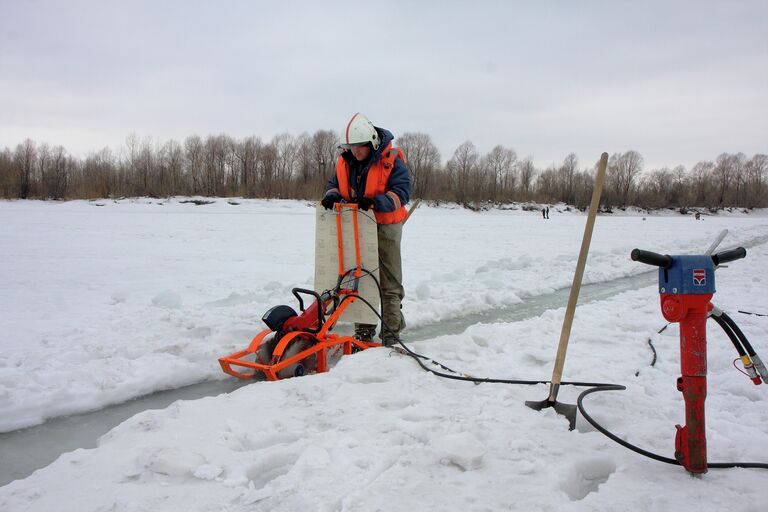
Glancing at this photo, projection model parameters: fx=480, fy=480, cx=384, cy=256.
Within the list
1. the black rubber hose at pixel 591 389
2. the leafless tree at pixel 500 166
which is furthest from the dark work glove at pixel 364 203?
the leafless tree at pixel 500 166

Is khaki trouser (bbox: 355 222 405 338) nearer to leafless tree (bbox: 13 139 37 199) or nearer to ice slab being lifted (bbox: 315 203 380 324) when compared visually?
ice slab being lifted (bbox: 315 203 380 324)

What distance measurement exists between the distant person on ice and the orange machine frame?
24cm

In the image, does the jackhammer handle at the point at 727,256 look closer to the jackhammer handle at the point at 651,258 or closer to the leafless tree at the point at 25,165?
the jackhammer handle at the point at 651,258

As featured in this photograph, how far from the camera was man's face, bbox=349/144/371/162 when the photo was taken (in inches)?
165

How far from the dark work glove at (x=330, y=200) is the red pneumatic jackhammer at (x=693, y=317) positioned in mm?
2786

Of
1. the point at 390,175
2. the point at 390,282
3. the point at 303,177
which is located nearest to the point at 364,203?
the point at 390,175

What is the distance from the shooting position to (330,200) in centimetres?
424

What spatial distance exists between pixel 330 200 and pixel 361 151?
51 cm

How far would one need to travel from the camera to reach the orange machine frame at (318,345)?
3422mm

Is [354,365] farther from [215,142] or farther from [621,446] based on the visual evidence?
[215,142]

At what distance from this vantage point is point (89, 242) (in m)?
12.2

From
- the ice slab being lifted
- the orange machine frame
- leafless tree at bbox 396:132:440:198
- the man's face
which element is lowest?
the orange machine frame

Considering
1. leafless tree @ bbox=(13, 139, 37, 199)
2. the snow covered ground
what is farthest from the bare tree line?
the snow covered ground

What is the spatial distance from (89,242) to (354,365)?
1139cm
